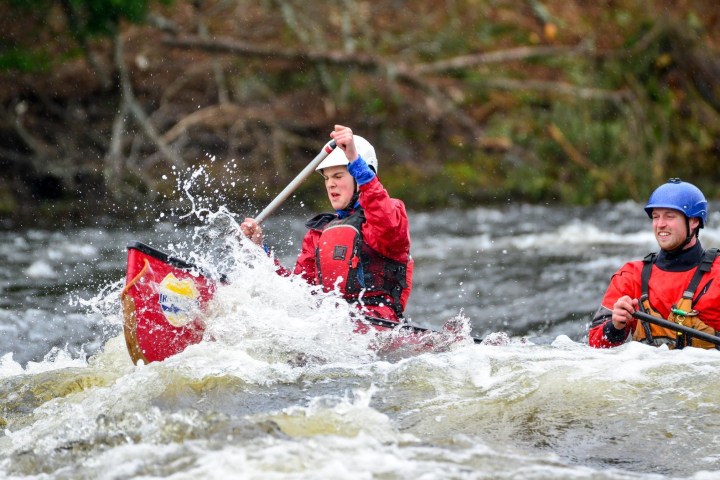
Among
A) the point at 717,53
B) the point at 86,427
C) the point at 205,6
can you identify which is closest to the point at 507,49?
the point at 717,53

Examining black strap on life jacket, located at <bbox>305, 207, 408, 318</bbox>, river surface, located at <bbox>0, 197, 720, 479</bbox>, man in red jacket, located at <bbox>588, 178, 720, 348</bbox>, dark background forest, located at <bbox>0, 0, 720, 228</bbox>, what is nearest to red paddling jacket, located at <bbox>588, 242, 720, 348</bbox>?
man in red jacket, located at <bbox>588, 178, 720, 348</bbox>

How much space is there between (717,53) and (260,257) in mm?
15577

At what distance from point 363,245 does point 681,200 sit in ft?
6.64

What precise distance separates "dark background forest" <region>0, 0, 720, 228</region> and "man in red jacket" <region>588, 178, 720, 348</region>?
9237 mm

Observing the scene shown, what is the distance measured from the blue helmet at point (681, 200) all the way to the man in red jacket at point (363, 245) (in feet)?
5.26

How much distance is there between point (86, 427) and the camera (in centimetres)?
463

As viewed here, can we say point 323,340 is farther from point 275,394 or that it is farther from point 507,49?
point 507,49

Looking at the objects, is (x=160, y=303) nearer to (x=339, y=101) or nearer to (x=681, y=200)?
(x=681, y=200)

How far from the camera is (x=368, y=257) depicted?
6.31m

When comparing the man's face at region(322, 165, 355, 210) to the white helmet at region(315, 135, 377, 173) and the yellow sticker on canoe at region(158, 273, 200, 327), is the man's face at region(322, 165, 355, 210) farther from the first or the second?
the yellow sticker on canoe at region(158, 273, 200, 327)

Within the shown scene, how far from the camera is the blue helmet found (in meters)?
6.02

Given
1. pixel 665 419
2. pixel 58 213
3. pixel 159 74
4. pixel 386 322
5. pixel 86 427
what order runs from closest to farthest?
pixel 86 427, pixel 665 419, pixel 386 322, pixel 58 213, pixel 159 74

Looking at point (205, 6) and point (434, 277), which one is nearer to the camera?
point (434, 277)

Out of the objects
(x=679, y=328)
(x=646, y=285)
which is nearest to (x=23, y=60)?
(x=646, y=285)
